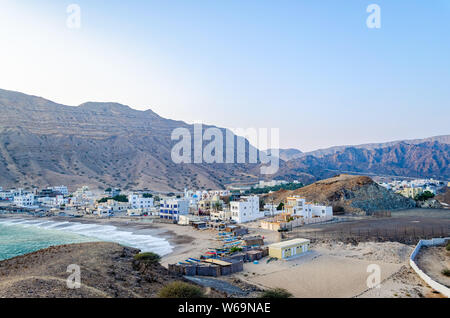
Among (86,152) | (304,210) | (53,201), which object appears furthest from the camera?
(86,152)

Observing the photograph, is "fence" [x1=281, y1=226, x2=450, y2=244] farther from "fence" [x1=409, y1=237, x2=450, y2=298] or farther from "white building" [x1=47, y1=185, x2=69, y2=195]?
"white building" [x1=47, y1=185, x2=69, y2=195]

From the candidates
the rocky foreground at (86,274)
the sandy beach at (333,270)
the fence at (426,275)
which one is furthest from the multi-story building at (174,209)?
the fence at (426,275)

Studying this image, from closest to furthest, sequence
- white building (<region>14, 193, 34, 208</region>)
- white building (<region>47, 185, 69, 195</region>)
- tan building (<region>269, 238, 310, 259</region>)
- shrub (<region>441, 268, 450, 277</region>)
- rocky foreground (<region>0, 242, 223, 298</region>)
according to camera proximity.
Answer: rocky foreground (<region>0, 242, 223, 298</region>)
shrub (<region>441, 268, 450, 277</region>)
tan building (<region>269, 238, 310, 259</region>)
white building (<region>14, 193, 34, 208</region>)
white building (<region>47, 185, 69, 195</region>)

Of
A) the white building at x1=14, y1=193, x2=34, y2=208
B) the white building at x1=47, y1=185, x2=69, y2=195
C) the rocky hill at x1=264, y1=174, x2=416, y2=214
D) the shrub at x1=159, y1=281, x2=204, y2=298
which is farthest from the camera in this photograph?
the white building at x1=47, y1=185, x2=69, y2=195

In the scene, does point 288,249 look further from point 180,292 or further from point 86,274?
point 86,274

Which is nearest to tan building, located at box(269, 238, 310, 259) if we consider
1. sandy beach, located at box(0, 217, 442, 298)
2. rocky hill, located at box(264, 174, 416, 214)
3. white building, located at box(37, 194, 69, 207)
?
sandy beach, located at box(0, 217, 442, 298)

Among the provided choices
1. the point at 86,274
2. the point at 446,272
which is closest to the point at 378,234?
the point at 446,272

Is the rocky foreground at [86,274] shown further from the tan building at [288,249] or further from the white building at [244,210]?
the white building at [244,210]
